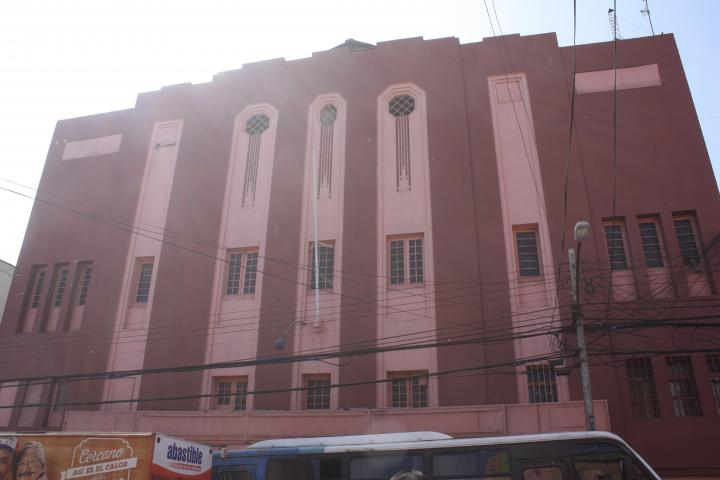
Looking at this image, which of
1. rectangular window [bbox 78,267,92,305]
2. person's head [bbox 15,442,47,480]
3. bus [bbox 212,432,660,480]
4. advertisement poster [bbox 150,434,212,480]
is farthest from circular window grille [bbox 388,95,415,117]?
person's head [bbox 15,442,47,480]

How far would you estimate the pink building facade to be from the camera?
56.4 ft

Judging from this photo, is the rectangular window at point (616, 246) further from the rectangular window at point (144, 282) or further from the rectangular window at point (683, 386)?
the rectangular window at point (144, 282)

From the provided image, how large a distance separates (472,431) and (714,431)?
6.83m

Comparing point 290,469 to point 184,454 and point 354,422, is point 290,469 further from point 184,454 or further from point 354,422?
point 354,422

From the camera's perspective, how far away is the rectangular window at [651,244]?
61.5ft

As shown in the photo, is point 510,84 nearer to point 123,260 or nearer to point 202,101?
point 202,101

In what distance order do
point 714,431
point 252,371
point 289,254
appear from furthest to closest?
point 289,254 < point 252,371 < point 714,431

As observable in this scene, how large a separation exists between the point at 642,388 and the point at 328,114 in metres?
15.8

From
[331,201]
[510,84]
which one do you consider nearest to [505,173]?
[510,84]

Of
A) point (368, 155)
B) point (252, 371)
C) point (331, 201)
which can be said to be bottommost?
point (252, 371)

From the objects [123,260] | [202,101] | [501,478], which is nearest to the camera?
[501,478]

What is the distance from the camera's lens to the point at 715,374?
54.9ft

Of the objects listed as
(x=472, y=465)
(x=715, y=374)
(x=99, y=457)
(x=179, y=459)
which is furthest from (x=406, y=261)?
(x=99, y=457)

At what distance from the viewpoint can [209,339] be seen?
20703 mm
